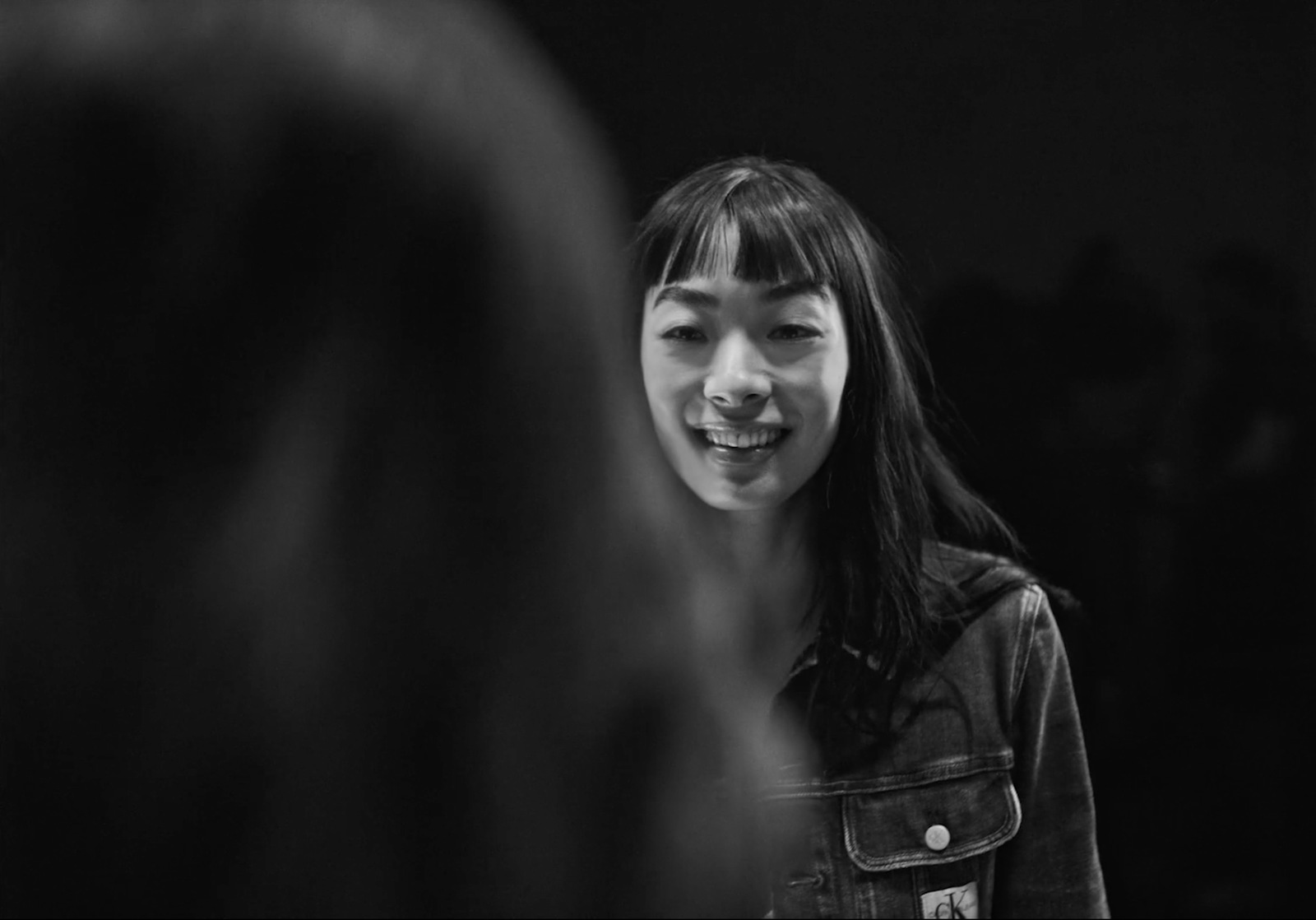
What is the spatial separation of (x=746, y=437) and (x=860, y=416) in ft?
0.29

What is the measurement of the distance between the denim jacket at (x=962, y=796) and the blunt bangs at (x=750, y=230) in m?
0.30

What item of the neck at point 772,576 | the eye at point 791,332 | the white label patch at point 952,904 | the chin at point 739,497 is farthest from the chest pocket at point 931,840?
the eye at point 791,332

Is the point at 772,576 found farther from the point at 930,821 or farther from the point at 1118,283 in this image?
the point at 1118,283

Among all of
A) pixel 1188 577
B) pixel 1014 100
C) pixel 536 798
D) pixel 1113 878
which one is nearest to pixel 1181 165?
pixel 1014 100

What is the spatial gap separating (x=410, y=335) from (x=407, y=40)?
23cm

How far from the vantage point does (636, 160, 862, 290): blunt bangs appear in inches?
31.0

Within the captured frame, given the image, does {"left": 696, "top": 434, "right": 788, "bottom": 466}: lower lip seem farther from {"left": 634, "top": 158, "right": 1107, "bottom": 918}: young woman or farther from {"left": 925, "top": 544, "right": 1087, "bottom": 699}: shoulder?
{"left": 925, "top": 544, "right": 1087, "bottom": 699}: shoulder

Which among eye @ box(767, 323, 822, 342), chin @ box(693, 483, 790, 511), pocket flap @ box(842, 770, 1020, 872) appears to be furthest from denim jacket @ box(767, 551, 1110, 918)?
eye @ box(767, 323, 822, 342)

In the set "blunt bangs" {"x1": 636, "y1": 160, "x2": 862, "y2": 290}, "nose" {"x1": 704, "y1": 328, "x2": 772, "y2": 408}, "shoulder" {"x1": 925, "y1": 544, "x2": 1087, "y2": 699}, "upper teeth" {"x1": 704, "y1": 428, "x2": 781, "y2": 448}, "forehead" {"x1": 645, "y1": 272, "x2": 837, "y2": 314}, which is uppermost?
"blunt bangs" {"x1": 636, "y1": 160, "x2": 862, "y2": 290}

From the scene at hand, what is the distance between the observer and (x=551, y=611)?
2.85 ft

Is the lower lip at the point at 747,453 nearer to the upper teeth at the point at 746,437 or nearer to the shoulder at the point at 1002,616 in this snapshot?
the upper teeth at the point at 746,437

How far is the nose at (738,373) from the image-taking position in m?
0.79

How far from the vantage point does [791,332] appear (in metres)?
0.80

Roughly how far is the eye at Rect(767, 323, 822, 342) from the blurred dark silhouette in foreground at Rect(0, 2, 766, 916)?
126 mm
